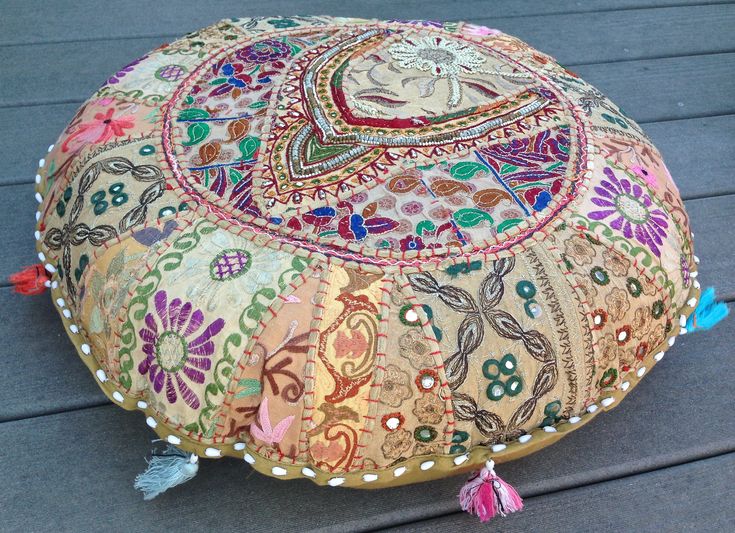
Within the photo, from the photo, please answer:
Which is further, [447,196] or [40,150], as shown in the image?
[40,150]

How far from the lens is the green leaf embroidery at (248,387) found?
0.79 m

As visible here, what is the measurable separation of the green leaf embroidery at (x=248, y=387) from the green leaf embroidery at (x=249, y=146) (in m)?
0.28

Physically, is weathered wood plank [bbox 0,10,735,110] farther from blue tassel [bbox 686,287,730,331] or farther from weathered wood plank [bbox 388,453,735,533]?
weathered wood plank [bbox 388,453,735,533]

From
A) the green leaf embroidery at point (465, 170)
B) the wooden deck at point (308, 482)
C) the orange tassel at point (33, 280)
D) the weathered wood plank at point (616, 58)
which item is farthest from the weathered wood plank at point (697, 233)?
the green leaf embroidery at point (465, 170)

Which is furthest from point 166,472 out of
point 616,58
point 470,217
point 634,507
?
point 616,58

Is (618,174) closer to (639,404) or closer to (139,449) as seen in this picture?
(639,404)

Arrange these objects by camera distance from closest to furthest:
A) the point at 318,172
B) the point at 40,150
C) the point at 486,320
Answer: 1. the point at 486,320
2. the point at 318,172
3. the point at 40,150

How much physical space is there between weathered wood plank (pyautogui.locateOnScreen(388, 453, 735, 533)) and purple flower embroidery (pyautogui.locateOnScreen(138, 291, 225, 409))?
30 centimetres

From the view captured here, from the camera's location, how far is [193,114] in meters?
1.00

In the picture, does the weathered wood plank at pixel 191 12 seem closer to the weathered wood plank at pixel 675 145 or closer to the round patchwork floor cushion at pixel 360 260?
the weathered wood plank at pixel 675 145

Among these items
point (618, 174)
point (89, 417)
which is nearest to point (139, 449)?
point (89, 417)

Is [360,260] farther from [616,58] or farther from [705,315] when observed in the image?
[616,58]

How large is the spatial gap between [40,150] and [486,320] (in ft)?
3.10

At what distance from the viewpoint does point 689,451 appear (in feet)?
3.29
